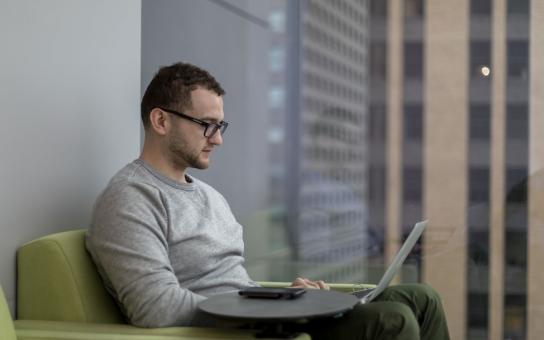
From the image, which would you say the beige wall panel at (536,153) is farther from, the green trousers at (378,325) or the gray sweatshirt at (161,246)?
the gray sweatshirt at (161,246)

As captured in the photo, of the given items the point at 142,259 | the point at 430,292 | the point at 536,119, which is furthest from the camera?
the point at 536,119

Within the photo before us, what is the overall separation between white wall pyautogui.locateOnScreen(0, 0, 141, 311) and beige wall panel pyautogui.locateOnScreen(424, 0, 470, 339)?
1280 millimetres

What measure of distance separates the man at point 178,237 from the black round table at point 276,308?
4.4 inches

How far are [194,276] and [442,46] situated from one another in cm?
173

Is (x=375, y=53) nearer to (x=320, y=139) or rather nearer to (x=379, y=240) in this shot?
(x=320, y=139)

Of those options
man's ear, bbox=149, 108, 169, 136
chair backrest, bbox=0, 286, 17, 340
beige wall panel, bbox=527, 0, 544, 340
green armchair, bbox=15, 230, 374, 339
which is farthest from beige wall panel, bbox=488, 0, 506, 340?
chair backrest, bbox=0, 286, 17, 340

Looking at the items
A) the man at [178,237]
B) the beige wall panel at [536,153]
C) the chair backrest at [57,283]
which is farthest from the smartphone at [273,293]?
the beige wall panel at [536,153]

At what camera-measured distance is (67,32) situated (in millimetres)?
2547

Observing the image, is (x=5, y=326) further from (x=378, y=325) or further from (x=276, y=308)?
(x=378, y=325)

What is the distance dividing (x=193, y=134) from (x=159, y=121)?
109mm

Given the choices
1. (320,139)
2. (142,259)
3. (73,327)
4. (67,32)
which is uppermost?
(67,32)

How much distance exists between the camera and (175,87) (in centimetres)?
244

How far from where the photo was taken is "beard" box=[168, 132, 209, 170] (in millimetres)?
2424

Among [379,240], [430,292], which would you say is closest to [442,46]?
[379,240]
